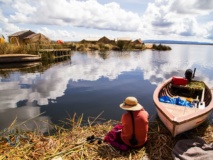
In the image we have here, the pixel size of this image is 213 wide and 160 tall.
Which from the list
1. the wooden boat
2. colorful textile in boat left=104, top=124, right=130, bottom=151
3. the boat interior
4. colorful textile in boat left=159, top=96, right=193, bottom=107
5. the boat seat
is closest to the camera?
colorful textile in boat left=104, top=124, right=130, bottom=151

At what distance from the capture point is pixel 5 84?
14.5 m

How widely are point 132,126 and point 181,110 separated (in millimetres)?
3166

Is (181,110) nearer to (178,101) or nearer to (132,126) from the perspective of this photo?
(178,101)

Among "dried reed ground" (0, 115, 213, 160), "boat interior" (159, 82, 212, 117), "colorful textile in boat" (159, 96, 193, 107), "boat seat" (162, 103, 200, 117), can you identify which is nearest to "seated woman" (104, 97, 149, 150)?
"dried reed ground" (0, 115, 213, 160)

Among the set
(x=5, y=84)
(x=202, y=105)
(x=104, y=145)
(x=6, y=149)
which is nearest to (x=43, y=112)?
(x=6, y=149)

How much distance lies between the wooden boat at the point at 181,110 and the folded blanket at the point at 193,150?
1.48 ft

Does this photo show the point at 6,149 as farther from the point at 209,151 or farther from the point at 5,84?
the point at 5,84

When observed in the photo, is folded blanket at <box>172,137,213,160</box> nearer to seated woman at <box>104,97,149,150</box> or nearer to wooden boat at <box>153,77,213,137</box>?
wooden boat at <box>153,77,213,137</box>

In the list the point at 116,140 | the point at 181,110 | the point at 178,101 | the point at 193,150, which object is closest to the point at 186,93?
the point at 178,101

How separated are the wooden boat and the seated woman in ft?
3.05

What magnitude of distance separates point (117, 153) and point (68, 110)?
4.65 metres

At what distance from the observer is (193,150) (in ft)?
15.0

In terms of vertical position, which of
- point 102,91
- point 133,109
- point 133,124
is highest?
point 133,109

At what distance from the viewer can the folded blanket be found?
4.30 metres
